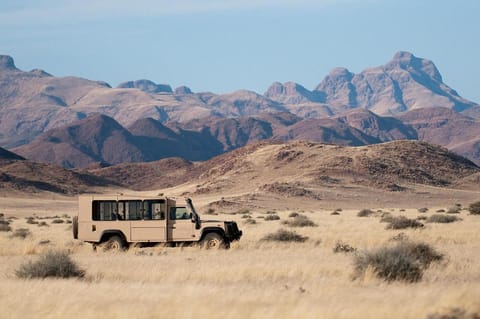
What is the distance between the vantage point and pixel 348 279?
15555 millimetres

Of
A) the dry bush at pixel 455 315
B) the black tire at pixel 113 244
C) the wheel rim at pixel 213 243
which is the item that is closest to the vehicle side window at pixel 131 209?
the black tire at pixel 113 244

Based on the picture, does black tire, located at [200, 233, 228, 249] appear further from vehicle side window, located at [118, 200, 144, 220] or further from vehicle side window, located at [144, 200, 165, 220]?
vehicle side window, located at [118, 200, 144, 220]

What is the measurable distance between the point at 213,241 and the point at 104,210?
11.3 ft

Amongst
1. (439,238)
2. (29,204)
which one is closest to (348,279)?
(439,238)

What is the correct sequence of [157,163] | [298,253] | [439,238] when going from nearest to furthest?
[298,253], [439,238], [157,163]

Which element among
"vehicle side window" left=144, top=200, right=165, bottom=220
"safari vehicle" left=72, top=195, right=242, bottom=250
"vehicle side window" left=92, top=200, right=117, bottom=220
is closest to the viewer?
"vehicle side window" left=144, top=200, right=165, bottom=220

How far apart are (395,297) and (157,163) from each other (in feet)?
478

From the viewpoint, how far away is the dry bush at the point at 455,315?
10062 millimetres

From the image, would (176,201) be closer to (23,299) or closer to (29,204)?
(23,299)

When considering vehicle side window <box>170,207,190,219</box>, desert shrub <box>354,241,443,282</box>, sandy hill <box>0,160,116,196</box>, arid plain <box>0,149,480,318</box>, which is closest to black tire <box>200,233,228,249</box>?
arid plain <box>0,149,480,318</box>

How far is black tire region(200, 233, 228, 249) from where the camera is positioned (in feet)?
76.9

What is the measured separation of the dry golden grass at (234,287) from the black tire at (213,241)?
432mm

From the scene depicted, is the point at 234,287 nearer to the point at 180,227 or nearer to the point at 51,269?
the point at 51,269

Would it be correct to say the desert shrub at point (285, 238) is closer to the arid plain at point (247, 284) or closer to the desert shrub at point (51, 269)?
the arid plain at point (247, 284)
